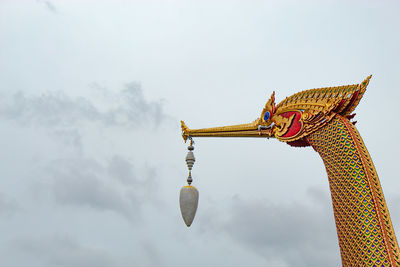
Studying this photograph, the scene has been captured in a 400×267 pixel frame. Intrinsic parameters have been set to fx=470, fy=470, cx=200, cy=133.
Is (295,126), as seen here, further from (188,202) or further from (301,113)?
(188,202)

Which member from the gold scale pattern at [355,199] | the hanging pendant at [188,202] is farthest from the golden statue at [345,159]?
the hanging pendant at [188,202]

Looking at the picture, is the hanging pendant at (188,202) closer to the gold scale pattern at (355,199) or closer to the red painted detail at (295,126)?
the red painted detail at (295,126)

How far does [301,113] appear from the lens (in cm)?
1041

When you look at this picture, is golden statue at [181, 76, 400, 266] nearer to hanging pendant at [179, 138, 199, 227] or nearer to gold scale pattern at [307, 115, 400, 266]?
gold scale pattern at [307, 115, 400, 266]

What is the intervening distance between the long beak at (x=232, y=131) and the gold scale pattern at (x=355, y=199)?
160 cm

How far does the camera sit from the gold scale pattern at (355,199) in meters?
8.52

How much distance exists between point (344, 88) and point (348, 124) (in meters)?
0.87

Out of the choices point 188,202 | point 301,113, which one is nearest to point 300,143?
point 301,113

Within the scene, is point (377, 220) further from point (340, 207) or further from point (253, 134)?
point (253, 134)

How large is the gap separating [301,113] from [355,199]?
2318mm

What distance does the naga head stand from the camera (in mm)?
9820

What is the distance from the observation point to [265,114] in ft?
37.1

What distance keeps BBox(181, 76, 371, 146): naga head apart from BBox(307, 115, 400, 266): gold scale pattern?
0.83 feet

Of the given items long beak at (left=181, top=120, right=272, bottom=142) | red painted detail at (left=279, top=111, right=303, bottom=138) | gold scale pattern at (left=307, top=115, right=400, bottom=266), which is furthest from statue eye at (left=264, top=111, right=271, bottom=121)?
gold scale pattern at (left=307, top=115, right=400, bottom=266)
